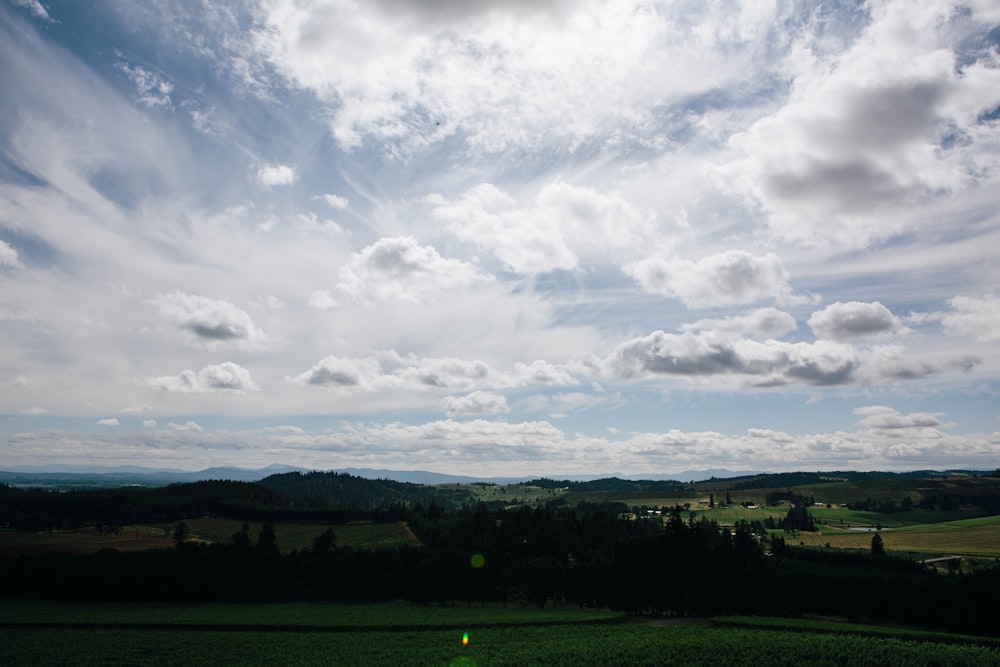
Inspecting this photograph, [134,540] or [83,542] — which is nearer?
[83,542]

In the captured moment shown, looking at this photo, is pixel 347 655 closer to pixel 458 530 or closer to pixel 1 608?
pixel 1 608

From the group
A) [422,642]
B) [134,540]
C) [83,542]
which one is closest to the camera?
[422,642]

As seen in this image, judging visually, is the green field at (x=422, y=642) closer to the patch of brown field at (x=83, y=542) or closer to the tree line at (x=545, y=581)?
the tree line at (x=545, y=581)

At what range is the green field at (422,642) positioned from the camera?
5341 cm

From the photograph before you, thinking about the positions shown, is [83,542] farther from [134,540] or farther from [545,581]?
[545,581]

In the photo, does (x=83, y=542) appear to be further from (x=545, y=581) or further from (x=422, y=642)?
(x=422, y=642)

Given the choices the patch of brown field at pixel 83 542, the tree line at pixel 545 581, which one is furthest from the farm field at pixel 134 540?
the tree line at pixel 545 581

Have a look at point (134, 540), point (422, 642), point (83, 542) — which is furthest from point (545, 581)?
point (134, 540)

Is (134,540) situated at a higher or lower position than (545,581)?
higher

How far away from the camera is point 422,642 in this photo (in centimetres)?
6538

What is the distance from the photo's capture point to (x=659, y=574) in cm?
10888

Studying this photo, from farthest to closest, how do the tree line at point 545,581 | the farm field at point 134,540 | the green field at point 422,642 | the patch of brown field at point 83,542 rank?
the farm field at point 134,540 → the patch of brown field at point 83,542 → the tree line at point 545,581 → the green field at point 422,642

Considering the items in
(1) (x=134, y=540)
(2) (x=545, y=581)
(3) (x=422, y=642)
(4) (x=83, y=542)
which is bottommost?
(2) (x=545, y=581)

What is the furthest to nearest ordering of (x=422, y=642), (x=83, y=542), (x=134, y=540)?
(x=134, y=540) < (x=83, y=542) < (x=422, y=642)
